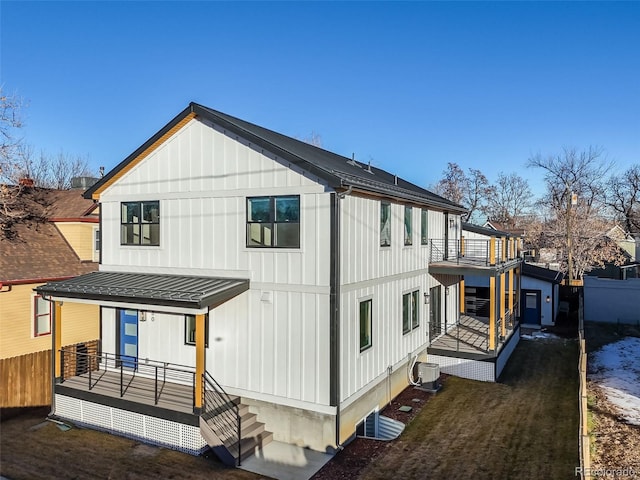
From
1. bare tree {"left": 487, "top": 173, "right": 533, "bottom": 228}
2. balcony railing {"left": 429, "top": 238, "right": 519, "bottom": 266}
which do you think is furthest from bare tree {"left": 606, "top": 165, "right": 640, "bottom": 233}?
Result: balcony railing {"left": 429, "top": 238, "right": 519, "bottom": 266}

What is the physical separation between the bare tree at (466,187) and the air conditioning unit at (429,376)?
39.4m

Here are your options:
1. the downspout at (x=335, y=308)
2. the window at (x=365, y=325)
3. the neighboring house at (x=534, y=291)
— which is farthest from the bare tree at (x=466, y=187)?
the downspout at (x=335, y=308)

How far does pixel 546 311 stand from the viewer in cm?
2286

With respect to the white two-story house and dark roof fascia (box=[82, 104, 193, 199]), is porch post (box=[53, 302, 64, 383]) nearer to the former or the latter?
the white two-story house

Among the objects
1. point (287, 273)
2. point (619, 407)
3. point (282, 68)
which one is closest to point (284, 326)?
point (287, 273)

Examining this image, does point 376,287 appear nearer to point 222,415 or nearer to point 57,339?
point 222,415

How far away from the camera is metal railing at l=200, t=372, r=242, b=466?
9.70 m

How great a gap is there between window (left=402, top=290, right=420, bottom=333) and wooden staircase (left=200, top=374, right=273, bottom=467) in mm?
5561

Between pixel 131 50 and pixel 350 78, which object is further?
pixel 350 78

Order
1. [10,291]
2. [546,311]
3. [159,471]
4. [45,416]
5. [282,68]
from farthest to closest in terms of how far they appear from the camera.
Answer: [282,68], [546,311], [10,291], [45,416], [159,471]

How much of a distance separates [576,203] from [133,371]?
1442 inches

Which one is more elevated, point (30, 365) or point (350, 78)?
point (350, 78)

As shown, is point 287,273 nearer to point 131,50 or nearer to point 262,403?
point 262,403

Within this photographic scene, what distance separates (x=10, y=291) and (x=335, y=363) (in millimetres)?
10749
